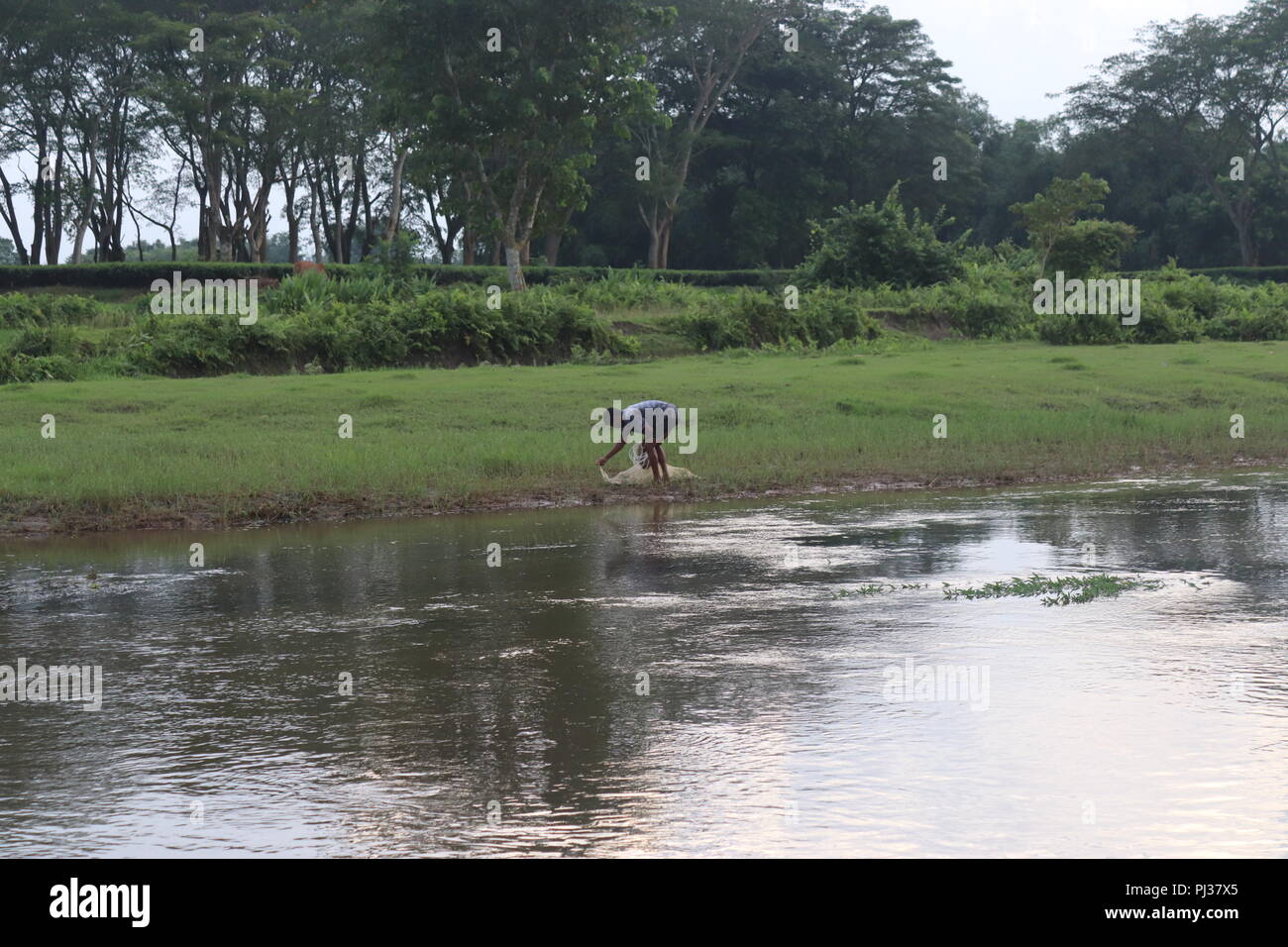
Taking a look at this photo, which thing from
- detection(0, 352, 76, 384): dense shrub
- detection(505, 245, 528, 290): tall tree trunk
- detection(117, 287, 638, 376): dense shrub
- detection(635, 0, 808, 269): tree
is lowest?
detection(0, 352, 76, 384): dense shrub

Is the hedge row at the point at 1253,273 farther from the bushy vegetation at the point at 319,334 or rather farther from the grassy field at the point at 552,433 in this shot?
the bushy vegetation at the point at 319,334

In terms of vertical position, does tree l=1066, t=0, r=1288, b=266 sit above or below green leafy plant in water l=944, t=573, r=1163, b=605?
above

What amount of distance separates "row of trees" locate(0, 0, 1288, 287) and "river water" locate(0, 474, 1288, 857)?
2787 cm

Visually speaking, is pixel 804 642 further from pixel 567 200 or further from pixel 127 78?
pixel 127 78

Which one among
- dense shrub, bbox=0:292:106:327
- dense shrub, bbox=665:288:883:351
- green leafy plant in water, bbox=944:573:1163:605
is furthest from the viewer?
dense shrub, bbox=665:288:883:351

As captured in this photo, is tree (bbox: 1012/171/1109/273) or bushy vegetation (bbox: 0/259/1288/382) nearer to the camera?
bushy vegetation (bbox: 0/259/1288/382)

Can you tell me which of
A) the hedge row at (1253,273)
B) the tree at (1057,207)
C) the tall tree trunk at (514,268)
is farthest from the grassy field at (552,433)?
the hedge row at (1253,273)

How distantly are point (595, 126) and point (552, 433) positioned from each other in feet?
71.7

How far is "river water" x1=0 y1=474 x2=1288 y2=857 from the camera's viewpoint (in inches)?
228

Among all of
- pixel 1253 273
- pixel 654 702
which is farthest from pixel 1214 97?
pixel 654 702

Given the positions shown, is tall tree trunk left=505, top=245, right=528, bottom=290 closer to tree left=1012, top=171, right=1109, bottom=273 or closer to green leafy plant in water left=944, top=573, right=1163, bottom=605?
tree left=1012, top=171, right=1109, bottom=273

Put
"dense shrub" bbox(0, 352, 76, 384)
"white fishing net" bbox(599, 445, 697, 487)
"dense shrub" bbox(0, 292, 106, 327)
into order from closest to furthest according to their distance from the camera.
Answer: "white fishing net" bbox(599, 445, 697, 487) → "dense shrub" bbox(0, 352, 76, 384) → "dense shrub" bbox(0, 292, 106, 327)

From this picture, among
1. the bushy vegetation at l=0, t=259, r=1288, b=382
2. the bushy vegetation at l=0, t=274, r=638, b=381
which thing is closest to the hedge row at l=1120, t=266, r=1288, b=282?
the bushy vegetation at l=0, t=259, r=1288, b=382
